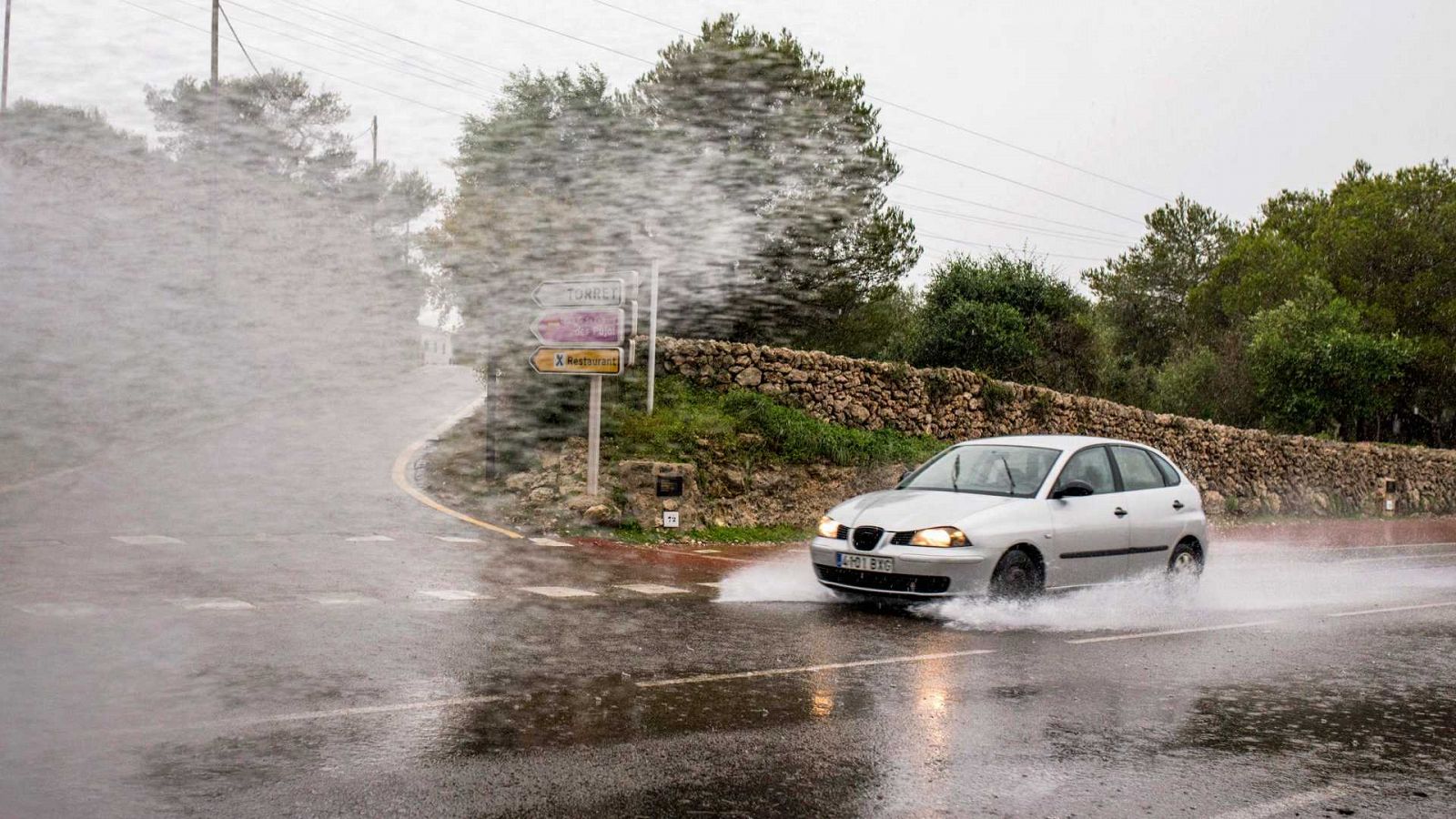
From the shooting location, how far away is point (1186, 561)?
10.8 meters

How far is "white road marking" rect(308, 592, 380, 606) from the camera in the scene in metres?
8.97

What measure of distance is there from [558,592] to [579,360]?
5612 mm

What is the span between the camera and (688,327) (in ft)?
70.1

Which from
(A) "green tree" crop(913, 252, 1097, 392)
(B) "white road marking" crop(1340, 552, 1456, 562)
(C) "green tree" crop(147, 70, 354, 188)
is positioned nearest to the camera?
(B) "white road marking" crop(1340, 552, 1456, 562)

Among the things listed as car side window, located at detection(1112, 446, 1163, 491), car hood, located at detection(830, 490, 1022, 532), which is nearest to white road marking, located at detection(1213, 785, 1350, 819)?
car hood, located at detection(830, 490, 1022, 532)

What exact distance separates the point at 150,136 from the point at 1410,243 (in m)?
42.6

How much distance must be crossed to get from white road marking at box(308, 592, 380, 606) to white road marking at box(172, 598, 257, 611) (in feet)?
1.77

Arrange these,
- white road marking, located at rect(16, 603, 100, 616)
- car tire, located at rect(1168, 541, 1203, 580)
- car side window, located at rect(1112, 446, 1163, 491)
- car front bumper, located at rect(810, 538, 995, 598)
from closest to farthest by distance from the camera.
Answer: white road marking, located at rect(16, 603, 100, 616), car front bumper, located at rect(810, 538, 995, 598), car side window, located at rect(1112, 446, 1163, 491), car tire, located at rect(1168, 541, 1203, 580)

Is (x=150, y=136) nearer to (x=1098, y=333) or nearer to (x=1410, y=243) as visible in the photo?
(x=1098, y=333)

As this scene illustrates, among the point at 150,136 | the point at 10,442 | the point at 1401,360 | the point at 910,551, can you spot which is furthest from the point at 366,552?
the point at 1401,360

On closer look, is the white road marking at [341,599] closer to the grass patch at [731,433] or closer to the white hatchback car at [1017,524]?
the white hatchback car at [1017,524]

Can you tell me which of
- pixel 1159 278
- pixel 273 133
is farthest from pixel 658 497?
pixel 1159 278

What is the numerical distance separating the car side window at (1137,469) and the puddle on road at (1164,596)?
0.84 metres

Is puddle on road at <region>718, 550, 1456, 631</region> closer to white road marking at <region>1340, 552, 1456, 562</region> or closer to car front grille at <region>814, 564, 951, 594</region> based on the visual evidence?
car front grille at <region>814, 564, 951, 594</region>
